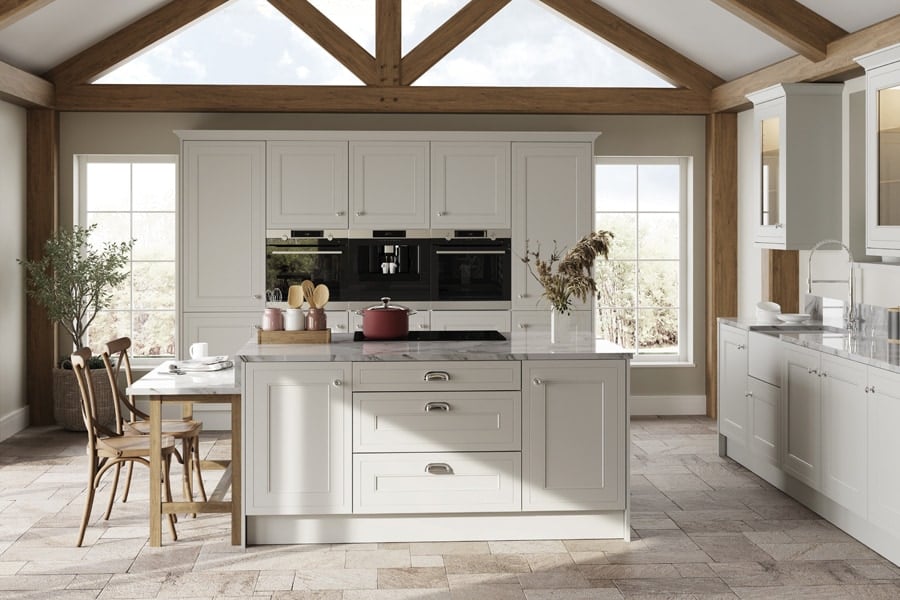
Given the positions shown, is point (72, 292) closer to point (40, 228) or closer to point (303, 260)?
point (40, 228)

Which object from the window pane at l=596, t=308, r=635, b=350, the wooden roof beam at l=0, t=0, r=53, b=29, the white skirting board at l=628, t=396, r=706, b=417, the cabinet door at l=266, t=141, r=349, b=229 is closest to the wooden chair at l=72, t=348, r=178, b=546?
the wooden roof beam at l=0, t=0, r=53, b=29

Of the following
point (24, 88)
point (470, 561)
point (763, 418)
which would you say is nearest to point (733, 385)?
point (763, 418)

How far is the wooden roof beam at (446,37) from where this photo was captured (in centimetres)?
745

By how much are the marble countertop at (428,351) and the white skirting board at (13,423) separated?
3.01m

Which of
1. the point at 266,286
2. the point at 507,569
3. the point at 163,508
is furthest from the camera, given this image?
the point at 266,286

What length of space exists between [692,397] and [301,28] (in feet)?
13.8

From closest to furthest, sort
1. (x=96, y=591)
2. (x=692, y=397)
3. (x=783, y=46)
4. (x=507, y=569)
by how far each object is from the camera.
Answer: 1. (x=96, y=591)
2. (x=507, y=569)
3. (x=783, y=46)
4. (x=692, y=397)

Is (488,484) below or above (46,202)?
below

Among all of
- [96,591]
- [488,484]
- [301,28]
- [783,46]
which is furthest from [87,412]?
[783,46]

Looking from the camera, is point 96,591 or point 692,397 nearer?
point 96,591

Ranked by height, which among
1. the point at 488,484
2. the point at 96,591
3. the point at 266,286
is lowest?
the point at 96,591

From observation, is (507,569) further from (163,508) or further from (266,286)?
(266,286)

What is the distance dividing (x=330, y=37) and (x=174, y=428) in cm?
362

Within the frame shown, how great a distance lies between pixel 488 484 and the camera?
4543 millimetres
